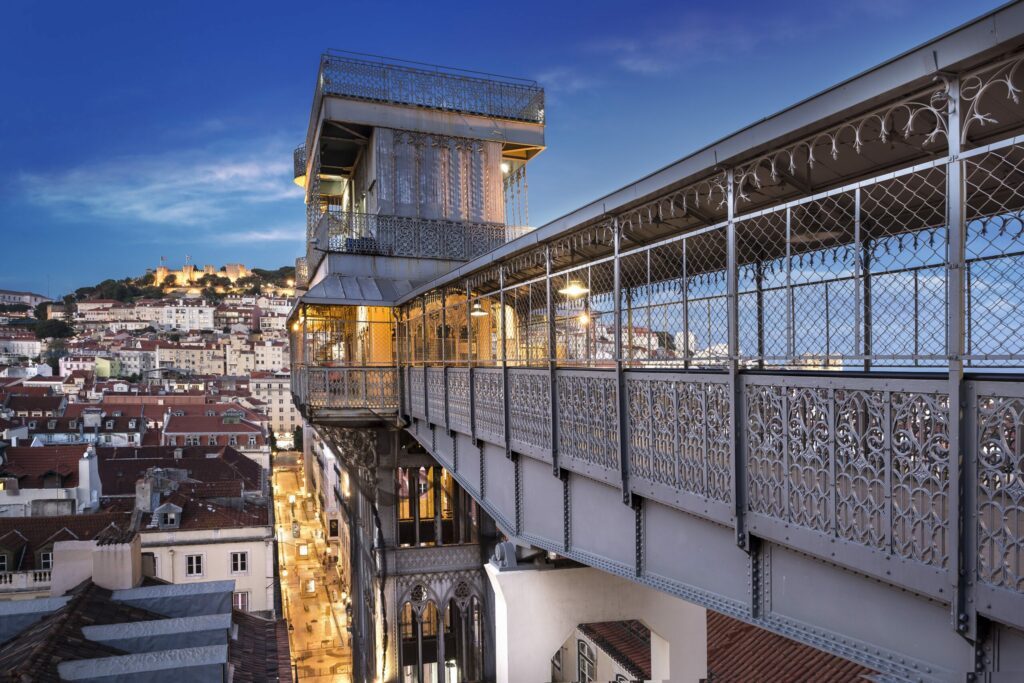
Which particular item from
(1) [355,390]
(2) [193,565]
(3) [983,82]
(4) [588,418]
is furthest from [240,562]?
(3) [983,82]

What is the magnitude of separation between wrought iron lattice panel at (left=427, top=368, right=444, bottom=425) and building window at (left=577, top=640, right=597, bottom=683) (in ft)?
32.0

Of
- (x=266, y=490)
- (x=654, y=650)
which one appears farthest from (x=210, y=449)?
(x=654, y=650)

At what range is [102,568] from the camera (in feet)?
60.1

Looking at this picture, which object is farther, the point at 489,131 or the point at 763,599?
the point at 489,131

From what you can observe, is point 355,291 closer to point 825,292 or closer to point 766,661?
point 766,661

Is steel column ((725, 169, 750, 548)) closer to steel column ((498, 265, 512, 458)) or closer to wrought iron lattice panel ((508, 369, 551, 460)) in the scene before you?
wrought iron lattice panel ((508, 369, 551, 460))

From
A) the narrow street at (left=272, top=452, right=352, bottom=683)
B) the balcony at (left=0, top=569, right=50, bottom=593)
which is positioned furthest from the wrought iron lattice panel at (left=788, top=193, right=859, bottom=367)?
the balcony at (left=0, top=569, right=50, bottom=593)

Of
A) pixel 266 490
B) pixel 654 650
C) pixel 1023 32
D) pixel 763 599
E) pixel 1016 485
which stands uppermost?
pixel 1023 32

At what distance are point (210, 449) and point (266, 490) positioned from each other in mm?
7878

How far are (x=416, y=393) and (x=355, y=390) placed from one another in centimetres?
243

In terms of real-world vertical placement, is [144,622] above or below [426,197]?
below

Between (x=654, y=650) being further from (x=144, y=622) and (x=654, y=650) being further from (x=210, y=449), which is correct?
(x=210, y=449)

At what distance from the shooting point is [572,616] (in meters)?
10.2

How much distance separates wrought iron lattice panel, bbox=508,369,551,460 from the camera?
7.71 m
